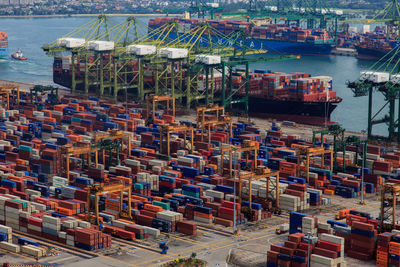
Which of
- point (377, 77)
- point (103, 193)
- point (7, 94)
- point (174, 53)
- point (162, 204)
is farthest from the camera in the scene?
point (174, 53)

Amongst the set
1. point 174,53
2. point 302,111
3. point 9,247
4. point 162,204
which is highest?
point 174,53

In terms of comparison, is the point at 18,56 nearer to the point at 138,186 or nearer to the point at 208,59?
the point at 208,59

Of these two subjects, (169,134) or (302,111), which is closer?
(169,134)

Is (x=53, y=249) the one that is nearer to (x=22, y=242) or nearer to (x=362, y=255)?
(x=22, y=242)

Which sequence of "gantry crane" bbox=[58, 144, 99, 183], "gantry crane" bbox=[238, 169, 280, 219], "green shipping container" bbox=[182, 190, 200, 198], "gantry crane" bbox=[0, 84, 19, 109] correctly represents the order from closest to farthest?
"gantry crane" bbox=[238, 169, 280, 219]
"green shipping container" bbox=[182, 190, 200, 198]
"gantry crane" bbox=[58, 144, 99, 183]
"gantry crane" bbox=[0, 84, 19, 109]

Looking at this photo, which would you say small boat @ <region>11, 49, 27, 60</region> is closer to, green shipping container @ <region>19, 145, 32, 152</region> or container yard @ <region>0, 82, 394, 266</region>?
container yard @ <region>0, 82, 394, 266</region>

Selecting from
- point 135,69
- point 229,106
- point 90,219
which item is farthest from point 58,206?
point 135,69

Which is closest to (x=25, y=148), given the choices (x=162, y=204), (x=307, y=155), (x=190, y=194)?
(x=190, y=194)

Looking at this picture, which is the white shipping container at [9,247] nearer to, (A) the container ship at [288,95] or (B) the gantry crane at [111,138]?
(B) the gantry crane at [111,138]

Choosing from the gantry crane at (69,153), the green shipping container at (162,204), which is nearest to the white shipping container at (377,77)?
the gantry crane at (69,153)

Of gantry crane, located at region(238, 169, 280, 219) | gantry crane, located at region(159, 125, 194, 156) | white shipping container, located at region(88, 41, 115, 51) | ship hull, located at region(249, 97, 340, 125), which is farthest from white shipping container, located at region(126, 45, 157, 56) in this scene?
gantry crane, located at region(238, 169, 280, 219)

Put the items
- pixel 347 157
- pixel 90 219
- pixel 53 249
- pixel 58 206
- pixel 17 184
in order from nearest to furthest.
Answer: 1. pixel 53 249
2. pixel 90 219
3. pixel 58 206
4. pixel 17 184
5. pixel 347 157
